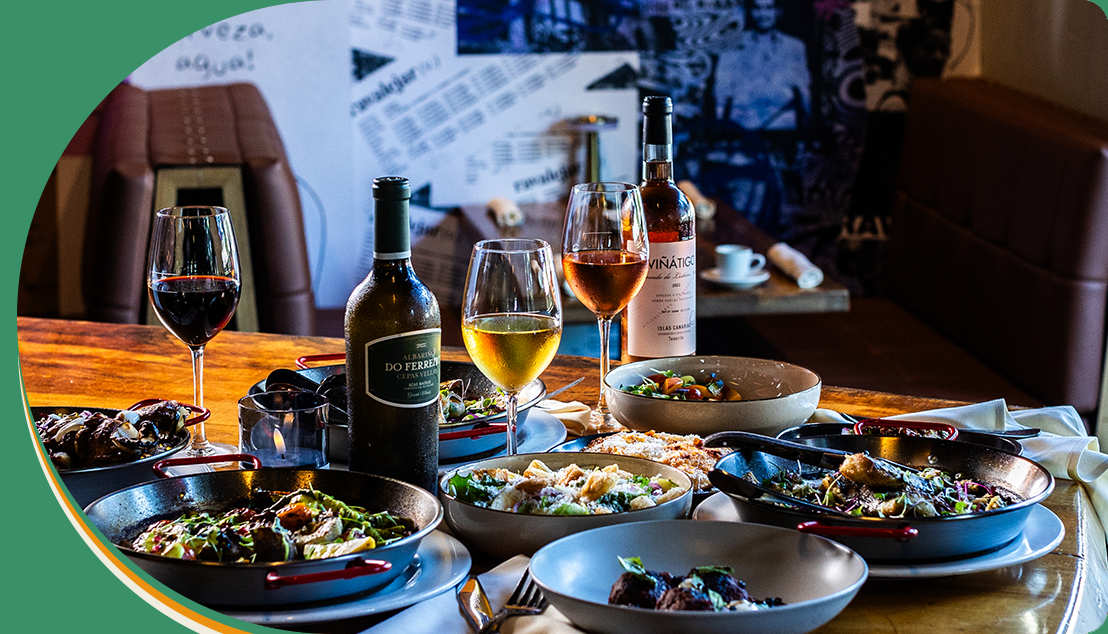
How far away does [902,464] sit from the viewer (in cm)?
112

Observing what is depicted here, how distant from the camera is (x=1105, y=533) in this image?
119 centimetres

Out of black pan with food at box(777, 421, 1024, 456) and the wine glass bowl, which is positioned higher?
the wine glass bowl

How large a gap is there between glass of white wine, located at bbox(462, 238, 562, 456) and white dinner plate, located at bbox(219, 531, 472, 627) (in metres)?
0.21

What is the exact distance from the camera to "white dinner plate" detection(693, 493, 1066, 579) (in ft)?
2.96

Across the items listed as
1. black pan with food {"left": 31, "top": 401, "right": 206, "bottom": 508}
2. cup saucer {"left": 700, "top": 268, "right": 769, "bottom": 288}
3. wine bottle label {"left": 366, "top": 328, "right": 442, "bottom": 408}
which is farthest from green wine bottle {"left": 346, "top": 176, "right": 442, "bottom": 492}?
cup saucer {"left": 700, "top": 268, "right": 769, "bottom": 288}

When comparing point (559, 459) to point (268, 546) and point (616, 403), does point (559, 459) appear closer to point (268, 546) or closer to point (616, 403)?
point (616, 403)

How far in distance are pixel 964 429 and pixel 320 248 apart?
3.88 meters

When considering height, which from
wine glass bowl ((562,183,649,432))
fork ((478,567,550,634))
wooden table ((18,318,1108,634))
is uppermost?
wine glass bowl ((562,183,649,432))

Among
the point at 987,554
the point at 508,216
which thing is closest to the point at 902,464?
the point at 987,554

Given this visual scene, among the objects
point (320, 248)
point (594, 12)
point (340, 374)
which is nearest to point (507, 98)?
point (594, 12)

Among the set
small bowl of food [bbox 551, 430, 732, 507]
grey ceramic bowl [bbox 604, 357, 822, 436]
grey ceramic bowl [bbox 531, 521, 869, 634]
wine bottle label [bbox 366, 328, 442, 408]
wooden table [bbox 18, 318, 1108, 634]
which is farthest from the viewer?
grey ceramic bowl [bbox 604, 357, 822, 436]

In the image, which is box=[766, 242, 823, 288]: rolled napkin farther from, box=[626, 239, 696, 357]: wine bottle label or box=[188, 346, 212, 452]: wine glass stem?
box=[188, 346, 212, 452]: wine glass stem

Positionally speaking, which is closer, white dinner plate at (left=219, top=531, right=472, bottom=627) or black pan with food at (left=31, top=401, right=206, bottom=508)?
white dinner plate at (left=219, top=531, right=472, bottom=627)

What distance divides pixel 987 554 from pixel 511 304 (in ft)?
1.71
